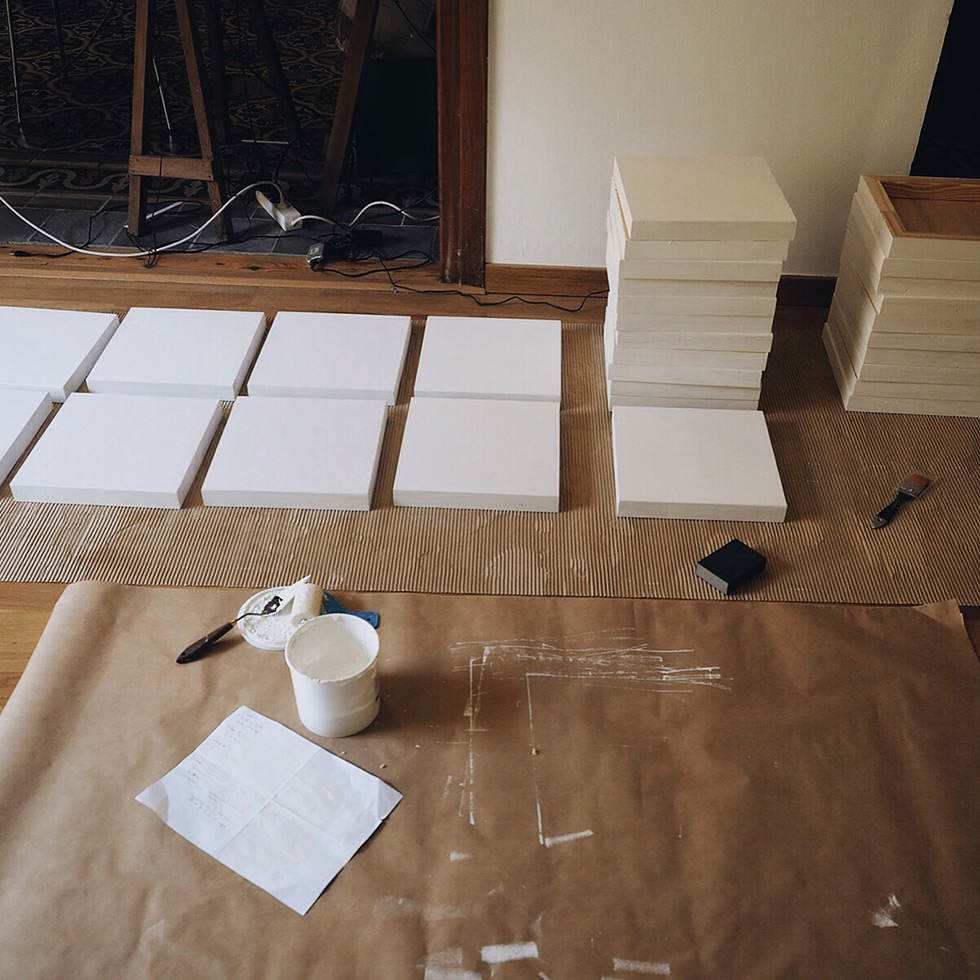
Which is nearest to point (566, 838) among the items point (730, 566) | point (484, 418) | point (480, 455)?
point (730, 566)

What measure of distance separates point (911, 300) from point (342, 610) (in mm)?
1272

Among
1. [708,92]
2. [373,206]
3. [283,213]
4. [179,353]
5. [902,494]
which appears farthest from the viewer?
[373,206]

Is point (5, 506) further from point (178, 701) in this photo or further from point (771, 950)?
point (771, 950)

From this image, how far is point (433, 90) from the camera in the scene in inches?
119

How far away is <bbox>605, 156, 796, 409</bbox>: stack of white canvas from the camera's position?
184 centimetres

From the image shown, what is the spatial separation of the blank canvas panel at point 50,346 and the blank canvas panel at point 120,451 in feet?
0.34

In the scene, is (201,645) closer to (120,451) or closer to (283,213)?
(120,451)

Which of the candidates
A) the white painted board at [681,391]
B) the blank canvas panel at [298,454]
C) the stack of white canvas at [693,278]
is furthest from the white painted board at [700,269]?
the blank canvas panel at [298,454]

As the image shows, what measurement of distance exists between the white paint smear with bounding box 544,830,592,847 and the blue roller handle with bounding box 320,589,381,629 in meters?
0.44

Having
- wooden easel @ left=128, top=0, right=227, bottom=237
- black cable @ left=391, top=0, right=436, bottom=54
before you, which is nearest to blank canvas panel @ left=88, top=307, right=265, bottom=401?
wooden easel @ left=128, top=0, right=227, bottom=237

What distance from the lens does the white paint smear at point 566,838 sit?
1139mm

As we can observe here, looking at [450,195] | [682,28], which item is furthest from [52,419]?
[682,28]

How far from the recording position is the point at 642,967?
1018 mm

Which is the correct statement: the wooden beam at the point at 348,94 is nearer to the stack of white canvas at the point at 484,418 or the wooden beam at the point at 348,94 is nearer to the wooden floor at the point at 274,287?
the wooden floor at the point at 274,287
